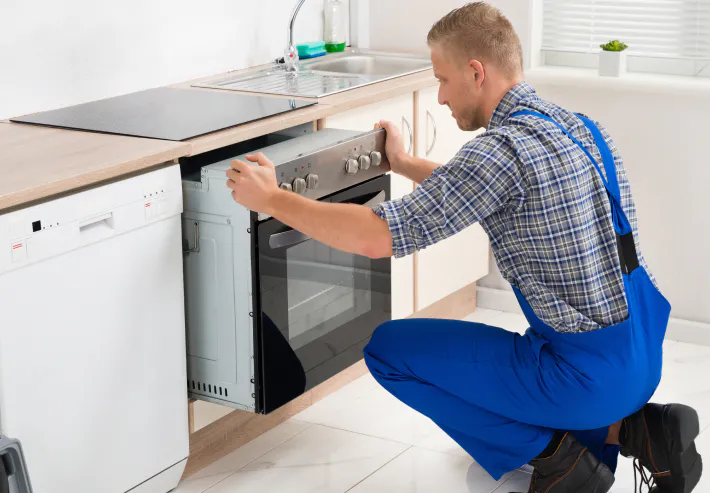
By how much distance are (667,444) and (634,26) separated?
1.72m

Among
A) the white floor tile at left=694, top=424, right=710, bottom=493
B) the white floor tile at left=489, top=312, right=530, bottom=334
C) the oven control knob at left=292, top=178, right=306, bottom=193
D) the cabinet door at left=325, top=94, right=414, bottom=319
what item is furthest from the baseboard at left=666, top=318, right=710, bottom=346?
the oven control knob at left=292, top=178, right=306, bottom=193

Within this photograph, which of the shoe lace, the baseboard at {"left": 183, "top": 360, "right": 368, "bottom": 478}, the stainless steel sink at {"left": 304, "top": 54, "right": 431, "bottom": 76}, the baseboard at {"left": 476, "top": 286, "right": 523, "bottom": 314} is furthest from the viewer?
the baseboard at {"left": 476, "top": 286, "right": 523, "bottom": 314}

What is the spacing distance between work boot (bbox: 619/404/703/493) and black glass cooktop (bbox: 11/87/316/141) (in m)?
1.17

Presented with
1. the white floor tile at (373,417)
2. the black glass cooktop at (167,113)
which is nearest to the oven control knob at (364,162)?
the black glass cooktop at (167,113)

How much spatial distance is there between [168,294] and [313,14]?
1689mm

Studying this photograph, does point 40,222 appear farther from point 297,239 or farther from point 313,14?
point 313,14

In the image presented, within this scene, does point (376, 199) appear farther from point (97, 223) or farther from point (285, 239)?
point (97, 223)

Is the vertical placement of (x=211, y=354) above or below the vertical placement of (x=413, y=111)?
below

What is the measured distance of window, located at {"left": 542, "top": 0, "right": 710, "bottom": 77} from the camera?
11.6 feet

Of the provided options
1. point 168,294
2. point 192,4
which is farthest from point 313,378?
point 192,4

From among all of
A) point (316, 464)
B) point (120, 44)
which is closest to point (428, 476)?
point (316, 464)

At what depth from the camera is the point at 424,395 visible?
2541 millimetres

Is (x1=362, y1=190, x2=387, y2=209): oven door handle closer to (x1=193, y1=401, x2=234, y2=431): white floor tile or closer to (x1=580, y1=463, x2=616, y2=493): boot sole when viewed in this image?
(x1=193, y1=401, x2=234, y2=431): white floor tile

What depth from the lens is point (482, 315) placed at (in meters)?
3.93
